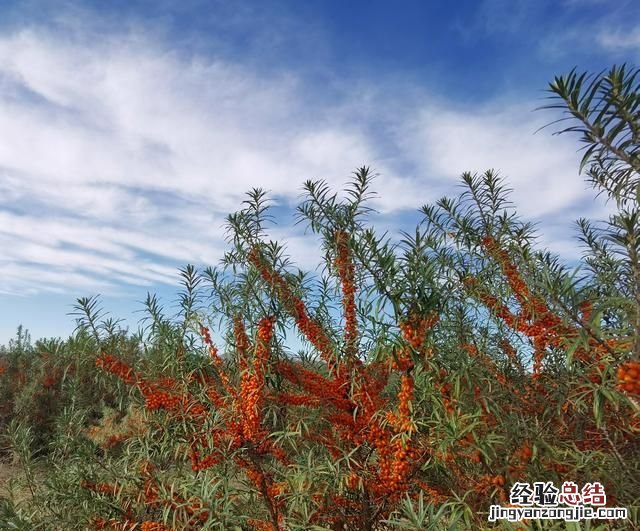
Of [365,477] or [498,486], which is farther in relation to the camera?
[365,477]

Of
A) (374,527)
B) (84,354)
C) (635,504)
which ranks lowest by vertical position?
(374,527)

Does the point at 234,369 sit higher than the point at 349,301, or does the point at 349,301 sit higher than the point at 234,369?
the point at 349,301

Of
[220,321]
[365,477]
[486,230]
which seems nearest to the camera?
[365,477]

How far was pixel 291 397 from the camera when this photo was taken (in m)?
2.86

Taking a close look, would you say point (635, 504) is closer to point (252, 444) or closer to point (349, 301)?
point (349, 301)

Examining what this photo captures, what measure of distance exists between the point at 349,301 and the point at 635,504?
1.79 metres

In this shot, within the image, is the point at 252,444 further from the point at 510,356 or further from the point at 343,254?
the point at 510,356

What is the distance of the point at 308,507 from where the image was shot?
2.75 m

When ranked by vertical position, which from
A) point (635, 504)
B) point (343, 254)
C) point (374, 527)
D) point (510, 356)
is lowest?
point (374, 527)

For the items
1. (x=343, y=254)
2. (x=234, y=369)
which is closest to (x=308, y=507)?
(x=234, y=369)

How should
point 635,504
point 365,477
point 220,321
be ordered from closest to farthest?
point 635,504 < point 365,477 < point 220,321

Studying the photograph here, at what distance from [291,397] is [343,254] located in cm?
93

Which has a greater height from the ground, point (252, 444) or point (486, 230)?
point (486, 230)

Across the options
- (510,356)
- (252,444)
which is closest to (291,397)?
(252,444)
